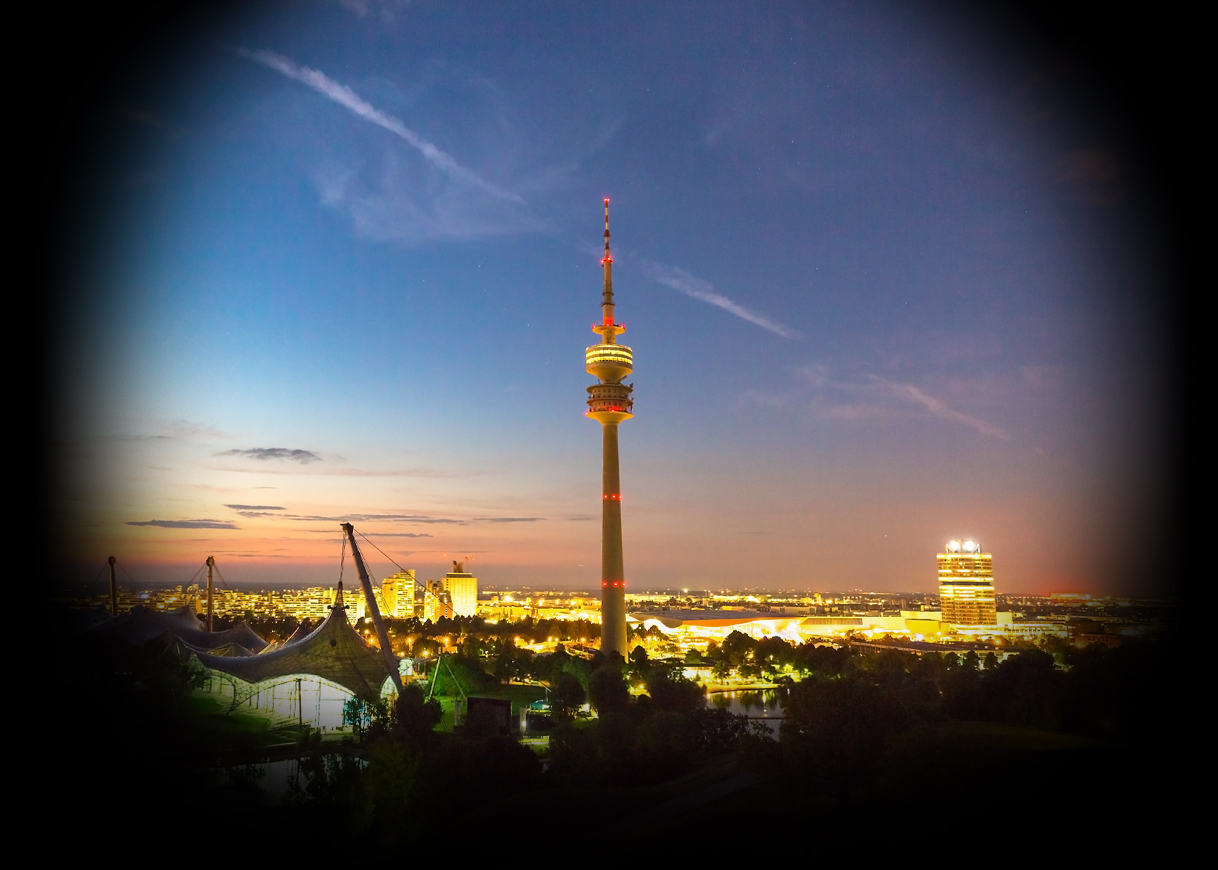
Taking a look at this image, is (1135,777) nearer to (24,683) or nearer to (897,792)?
(897,792)

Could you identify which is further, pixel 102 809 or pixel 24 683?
pixel 24 683

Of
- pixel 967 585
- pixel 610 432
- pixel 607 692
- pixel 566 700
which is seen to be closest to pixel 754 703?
pixel 607 692

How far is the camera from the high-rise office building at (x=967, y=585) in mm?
161250

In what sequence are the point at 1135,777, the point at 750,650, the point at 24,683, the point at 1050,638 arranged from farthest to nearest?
the point at 1050,638
the point at 750,650
the point at 24,683
the point at 1135,777

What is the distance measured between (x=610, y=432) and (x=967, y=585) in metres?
99.2

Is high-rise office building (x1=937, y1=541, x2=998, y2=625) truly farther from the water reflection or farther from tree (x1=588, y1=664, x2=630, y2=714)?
tree (x1=588, y1=664, x2=630, y2=714)

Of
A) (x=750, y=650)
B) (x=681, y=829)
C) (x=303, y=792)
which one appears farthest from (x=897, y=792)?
(x=750, y=650)

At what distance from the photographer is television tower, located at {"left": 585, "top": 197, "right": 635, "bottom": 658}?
301ft

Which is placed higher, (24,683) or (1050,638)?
(24,683)

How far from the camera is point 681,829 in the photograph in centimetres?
2789

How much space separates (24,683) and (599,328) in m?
71.6

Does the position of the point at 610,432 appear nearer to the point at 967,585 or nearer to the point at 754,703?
the point at 754,703

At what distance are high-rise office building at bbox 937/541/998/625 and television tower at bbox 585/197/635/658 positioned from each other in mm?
92745

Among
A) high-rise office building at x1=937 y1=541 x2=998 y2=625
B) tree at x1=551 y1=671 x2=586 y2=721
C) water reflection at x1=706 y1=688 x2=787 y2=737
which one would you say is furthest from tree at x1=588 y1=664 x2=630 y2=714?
high-rise office building at x1=937 y1=541 x2=998 y2=625
